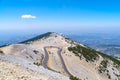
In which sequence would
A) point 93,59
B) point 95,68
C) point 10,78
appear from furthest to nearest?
point 93,59
point 95,68
point 10,78

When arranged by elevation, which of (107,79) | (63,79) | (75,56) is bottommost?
(107,79)

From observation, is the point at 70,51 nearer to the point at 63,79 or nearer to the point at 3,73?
the point at 63,79

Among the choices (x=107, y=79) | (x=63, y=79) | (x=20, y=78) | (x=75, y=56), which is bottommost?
(x=107, y=79)

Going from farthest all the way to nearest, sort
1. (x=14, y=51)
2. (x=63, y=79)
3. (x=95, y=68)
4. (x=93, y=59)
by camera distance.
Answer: (x=93, y=59) < (x=95, y=68) < (x=14, y=51) < (x=63, y=79)

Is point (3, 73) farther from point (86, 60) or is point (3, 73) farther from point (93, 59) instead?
point (93, 59)

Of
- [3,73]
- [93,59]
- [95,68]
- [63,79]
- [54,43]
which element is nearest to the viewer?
[3,73]

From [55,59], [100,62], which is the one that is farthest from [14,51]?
[100,62]

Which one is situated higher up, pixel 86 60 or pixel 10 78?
pixel 10 78

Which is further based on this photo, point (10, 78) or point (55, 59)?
point (55, 59)

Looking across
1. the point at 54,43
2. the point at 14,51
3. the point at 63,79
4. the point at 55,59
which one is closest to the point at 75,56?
the point at 55,59
